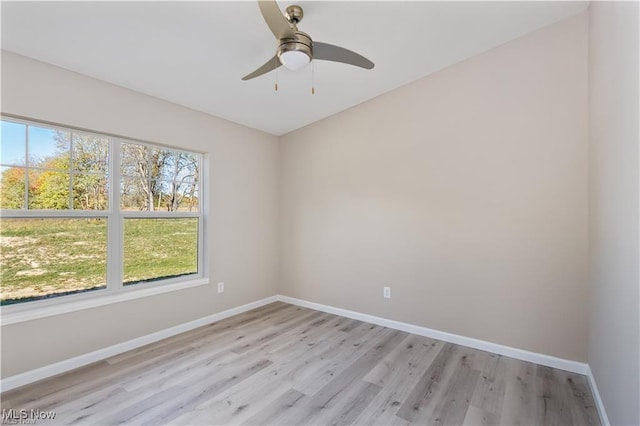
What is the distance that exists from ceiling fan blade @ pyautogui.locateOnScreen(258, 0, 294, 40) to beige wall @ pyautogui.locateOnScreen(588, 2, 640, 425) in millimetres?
1694

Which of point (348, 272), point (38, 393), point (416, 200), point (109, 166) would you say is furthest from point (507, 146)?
point (38, 393)

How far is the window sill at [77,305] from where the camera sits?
219cm

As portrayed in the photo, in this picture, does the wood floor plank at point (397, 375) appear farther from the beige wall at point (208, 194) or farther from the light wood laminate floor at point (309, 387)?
the beige wall at point (208, 194)

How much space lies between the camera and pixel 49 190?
2.42m

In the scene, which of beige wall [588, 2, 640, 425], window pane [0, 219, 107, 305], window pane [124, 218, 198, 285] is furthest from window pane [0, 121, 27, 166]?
beige wall [588, 2, 640, 425]

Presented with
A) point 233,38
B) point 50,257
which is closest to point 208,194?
point 50,257

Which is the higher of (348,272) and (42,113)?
(42,113)

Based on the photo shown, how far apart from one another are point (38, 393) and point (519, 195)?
13.5 ft

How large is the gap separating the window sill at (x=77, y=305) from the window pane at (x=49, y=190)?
2.65 ft

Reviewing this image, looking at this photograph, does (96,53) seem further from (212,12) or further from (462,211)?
(462,211)

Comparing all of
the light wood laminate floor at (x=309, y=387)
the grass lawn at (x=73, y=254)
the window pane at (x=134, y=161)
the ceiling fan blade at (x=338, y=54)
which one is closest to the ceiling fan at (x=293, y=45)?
the ceiling fan blade at (x=338, y=54)

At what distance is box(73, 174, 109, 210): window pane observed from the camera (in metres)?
2.57

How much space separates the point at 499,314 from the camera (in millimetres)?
2740

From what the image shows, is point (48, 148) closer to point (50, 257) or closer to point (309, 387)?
point (50, 257)
